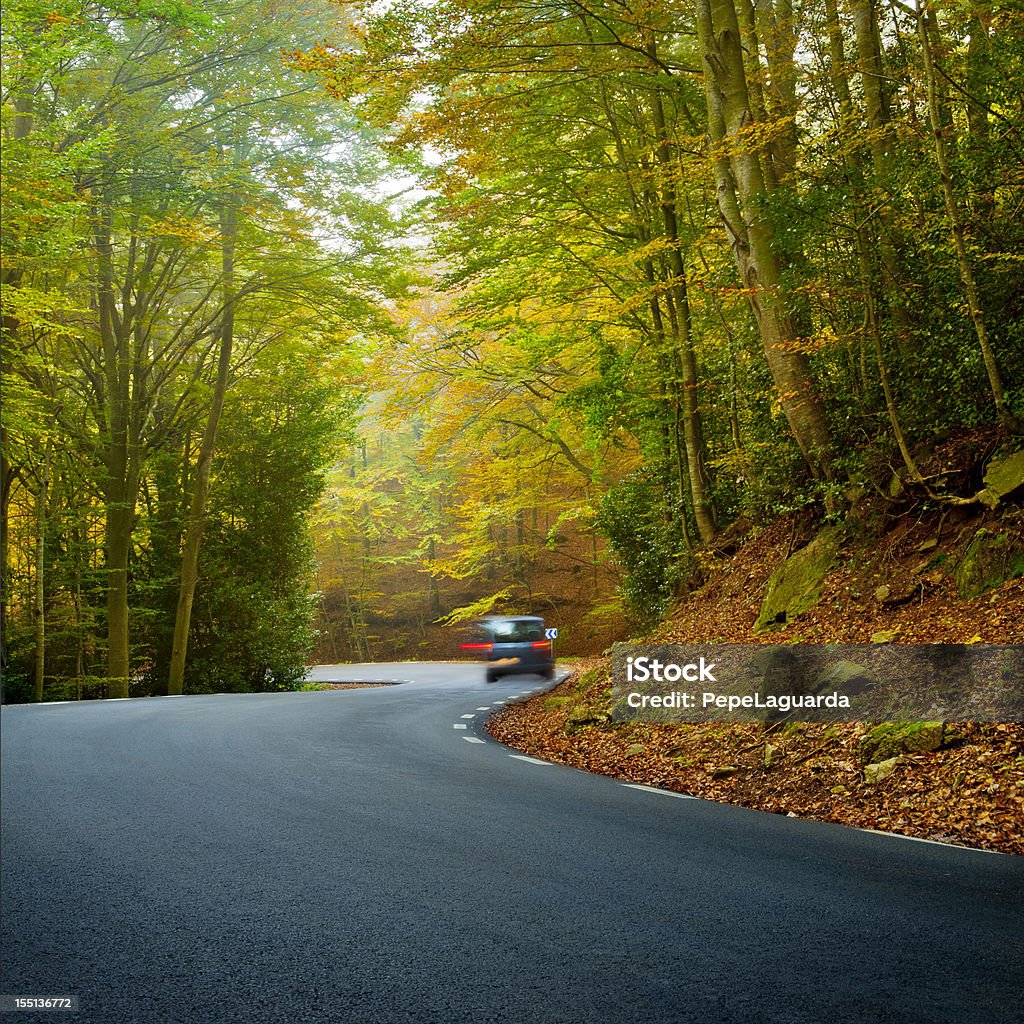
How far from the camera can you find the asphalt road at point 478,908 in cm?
272

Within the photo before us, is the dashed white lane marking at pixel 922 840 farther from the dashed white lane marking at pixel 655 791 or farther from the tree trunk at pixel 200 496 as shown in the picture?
the tree trunk at pixel 200 496

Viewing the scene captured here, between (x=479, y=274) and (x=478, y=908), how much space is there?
12724 millimetres

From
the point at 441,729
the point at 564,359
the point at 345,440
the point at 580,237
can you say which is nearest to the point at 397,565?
the point at 345,440

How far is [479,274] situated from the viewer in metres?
14.7

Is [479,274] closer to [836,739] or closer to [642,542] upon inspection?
[642,542]

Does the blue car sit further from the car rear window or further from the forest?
the forest

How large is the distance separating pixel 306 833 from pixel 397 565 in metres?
36.7

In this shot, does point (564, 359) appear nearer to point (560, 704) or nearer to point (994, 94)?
point (560, 704)

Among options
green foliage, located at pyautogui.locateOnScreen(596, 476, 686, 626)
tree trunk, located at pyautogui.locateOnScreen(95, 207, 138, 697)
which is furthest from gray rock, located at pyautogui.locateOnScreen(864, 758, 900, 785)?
tree trunk, located at pyautogui.locateOnScreen(95, 207, 138, 697)

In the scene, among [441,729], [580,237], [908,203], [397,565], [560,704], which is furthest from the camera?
[397,565]

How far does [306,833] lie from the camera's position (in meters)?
4.89

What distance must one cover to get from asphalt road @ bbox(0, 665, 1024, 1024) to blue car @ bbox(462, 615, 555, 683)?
1262 cm

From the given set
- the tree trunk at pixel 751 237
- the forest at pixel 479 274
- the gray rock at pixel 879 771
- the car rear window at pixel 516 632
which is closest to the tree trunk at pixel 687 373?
the forest at pixel 479 274

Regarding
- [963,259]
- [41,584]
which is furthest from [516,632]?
[963,259]
